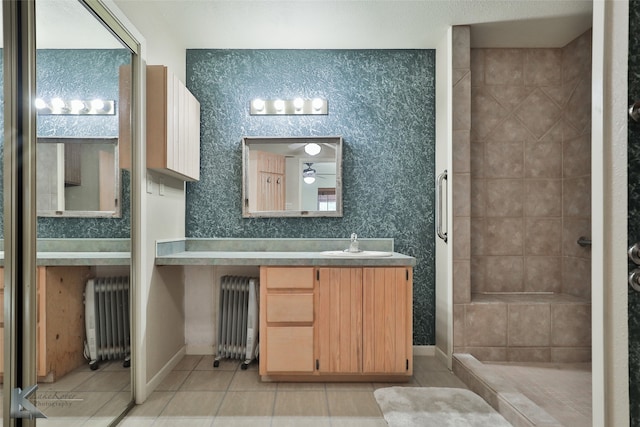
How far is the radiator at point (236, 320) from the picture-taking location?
2918 mm

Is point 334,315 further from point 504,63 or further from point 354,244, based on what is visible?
point 504,63

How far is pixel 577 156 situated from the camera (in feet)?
9.94

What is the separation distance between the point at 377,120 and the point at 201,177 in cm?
147

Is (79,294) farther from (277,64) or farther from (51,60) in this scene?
(277,64)

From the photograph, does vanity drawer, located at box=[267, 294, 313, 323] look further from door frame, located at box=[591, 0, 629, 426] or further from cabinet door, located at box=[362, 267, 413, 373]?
door frame, located at box=[591, 0, 629, 426]

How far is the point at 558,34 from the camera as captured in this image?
117 inches

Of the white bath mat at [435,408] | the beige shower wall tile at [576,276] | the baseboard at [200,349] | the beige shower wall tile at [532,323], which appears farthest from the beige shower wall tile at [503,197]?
the baseboard at [200,349]

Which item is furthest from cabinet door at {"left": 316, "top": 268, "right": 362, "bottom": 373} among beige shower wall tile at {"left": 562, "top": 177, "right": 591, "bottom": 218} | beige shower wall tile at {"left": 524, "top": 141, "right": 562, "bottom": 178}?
beige shower wall tile at {"left": 562, "top": 177, "right": 591, "bottom": 218}

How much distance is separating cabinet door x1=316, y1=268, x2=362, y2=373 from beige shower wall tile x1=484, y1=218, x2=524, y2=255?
1.24 m

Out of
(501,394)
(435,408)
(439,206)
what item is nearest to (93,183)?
(435,408)

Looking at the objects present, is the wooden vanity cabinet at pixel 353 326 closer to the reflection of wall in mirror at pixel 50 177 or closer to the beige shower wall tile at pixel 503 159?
the beige shower wall tile at pixel 503 159

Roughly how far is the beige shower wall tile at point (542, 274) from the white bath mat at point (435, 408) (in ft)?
3.87

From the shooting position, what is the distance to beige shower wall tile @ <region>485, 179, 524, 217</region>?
313 cm

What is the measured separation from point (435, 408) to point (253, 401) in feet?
3.37
